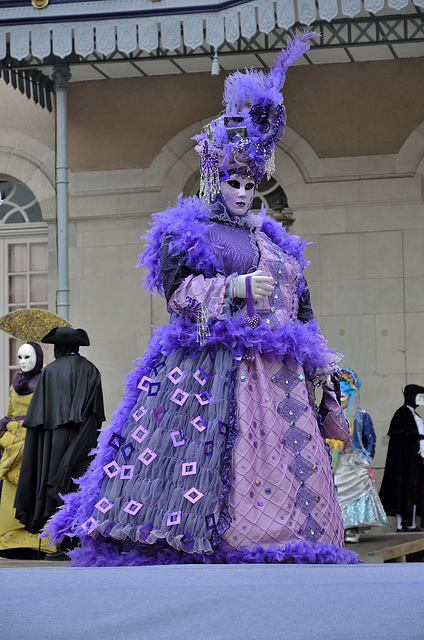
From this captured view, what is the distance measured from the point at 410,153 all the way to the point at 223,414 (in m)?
8.77

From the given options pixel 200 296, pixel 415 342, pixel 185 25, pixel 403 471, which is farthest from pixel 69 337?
pixel 415 342

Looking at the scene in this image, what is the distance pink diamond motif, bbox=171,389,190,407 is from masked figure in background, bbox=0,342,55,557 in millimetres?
3764

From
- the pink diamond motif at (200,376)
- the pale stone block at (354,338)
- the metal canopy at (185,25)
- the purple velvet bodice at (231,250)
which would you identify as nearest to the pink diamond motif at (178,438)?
the pink diamond motif at (200,376)

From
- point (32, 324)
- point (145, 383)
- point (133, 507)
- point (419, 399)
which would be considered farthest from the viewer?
point (419, 399)

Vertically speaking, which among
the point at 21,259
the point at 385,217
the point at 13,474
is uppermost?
the point at 385,217

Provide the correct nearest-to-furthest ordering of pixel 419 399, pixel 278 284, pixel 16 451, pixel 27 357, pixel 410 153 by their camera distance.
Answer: pixel 278 284 → pixel 16 451 → pixel 27 357 → pixel 419 399 → pixel 410 153

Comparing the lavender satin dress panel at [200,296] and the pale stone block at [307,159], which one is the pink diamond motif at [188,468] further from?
the pale stone block at [307,159]

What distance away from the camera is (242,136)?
5027mm

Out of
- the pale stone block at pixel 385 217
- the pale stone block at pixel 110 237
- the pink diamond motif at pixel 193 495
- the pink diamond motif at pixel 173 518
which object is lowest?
the pink diamond motif at pixel 173 518

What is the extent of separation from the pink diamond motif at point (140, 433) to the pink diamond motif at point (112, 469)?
0.13m

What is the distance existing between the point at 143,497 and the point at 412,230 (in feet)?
28.5

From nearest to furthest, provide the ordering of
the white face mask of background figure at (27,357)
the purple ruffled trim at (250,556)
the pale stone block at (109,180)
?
the purple ruffled trim at (250,556), the white face mask of background figure at (27,357), the pale stone block at (109,180)

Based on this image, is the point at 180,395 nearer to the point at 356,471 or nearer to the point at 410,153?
the point at 356,471

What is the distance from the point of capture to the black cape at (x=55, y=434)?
25.7 ft
